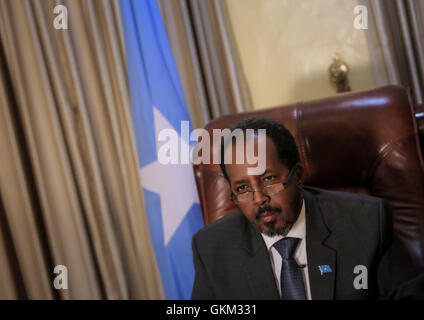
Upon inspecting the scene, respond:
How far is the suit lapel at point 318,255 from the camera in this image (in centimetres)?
90

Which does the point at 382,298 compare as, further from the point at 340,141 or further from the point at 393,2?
the point at 393,2

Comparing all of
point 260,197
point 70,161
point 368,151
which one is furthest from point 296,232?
point 70,161

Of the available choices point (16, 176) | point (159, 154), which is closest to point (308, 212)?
point (159, 154)

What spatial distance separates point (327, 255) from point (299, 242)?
64 millimetres

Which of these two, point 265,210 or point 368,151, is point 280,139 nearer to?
point 265,210

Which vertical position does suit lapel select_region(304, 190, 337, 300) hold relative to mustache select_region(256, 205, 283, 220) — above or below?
below

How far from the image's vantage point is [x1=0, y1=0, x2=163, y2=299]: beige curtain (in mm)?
1805

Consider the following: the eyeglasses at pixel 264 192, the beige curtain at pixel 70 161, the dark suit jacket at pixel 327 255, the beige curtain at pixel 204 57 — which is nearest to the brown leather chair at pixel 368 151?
the dark suit jacket at pixel 327 255

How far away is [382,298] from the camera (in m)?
0.88

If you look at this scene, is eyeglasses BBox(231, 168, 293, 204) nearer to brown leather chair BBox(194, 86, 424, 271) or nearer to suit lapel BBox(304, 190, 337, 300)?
suit lapel BBox(304, 190, 337, 300)

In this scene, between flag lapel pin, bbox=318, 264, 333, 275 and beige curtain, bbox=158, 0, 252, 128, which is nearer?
flag lapel pin, bbox=318, 264, 333, 275

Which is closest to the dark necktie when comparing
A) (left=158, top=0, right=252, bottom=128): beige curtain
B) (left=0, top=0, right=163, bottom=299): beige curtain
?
(left=0, top=0, right=163, bottom=299): beige curtain

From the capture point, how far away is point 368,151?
1.31m
